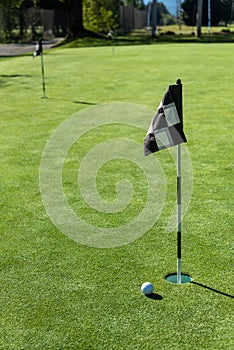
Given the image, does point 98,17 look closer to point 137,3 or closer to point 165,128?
point 137,3

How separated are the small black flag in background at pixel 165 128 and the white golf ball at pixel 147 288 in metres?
1.23

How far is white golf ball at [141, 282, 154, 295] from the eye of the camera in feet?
16.7

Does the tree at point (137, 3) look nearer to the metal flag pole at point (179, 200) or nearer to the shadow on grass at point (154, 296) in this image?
the metal flag pole at point (179, 200)

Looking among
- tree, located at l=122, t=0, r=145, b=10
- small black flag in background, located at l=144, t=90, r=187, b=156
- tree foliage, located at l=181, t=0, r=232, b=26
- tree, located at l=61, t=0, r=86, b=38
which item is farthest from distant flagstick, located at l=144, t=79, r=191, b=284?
tree, located at l=122, t=0, r=145, b=10

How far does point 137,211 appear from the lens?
729 cm

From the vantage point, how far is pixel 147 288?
200 inches

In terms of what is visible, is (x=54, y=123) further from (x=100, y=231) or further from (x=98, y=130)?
(x=100, y=231)

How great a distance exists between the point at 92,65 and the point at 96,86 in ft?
24.5

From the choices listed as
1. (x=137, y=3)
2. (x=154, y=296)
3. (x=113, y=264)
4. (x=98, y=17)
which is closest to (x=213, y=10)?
(x=137, y=3)

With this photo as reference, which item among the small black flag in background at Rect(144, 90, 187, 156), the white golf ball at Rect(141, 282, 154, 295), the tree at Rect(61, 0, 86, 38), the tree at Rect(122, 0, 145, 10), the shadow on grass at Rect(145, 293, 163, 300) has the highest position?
the tree at Rect(122, 0, 145, 10)

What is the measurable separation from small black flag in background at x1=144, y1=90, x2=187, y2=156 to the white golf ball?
1230 mm

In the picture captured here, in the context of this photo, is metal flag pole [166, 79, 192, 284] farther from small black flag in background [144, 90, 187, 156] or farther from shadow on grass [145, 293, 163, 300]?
shadow on grass [145, 293, 163, 300]

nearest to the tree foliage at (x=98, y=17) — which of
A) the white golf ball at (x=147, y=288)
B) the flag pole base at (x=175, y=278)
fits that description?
the flag pole base at (x=175, y=278)

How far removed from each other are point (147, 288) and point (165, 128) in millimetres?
1496
